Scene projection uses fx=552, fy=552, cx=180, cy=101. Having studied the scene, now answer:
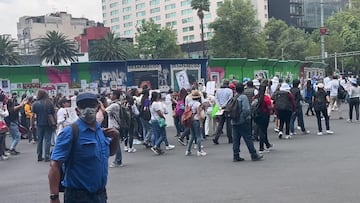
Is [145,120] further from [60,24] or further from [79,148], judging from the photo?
[60,24]

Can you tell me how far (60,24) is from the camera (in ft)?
500

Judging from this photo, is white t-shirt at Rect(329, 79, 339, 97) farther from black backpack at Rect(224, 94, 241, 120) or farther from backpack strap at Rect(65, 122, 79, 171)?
backpack strap at Rect(65, 122, 79, 171)

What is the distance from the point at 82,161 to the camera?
4816 millimetres

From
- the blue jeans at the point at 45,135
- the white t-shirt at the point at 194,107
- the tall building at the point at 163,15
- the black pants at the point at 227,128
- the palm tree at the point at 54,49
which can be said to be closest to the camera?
the white t-shirt at the point at 194,107

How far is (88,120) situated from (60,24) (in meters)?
152

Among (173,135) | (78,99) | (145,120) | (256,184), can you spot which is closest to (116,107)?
(145,120)

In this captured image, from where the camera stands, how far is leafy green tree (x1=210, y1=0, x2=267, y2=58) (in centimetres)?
7325

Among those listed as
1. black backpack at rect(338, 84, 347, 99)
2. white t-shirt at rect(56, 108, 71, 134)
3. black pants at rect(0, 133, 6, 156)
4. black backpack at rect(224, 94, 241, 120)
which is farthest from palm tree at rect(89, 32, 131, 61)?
black backpack at rect(224, 94, 241, 120)

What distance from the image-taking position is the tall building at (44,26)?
14912 centimetres

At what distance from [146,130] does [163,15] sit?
473 feet

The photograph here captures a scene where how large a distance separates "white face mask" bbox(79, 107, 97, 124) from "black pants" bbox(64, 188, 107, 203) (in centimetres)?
61

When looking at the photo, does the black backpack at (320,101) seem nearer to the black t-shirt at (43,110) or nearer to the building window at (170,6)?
the black t-shirt at (43,110)

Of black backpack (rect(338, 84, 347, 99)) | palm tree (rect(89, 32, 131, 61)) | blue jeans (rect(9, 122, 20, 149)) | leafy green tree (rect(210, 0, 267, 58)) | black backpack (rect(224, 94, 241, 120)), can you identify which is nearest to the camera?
black backpack (rect(224, 94, 241, 120))

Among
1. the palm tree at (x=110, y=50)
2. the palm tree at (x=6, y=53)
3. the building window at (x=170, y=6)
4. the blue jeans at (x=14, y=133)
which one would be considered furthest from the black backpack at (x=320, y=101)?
the building window at (x=170, y=6)
